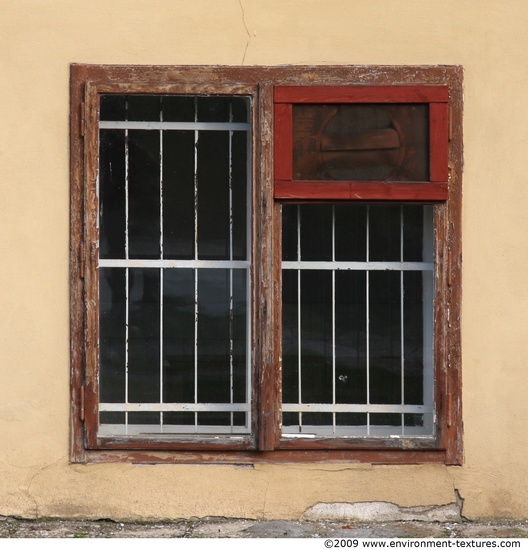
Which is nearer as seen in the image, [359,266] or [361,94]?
[361,94]

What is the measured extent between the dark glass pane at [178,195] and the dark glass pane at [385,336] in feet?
3.40

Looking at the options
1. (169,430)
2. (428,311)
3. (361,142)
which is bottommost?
(169,430)

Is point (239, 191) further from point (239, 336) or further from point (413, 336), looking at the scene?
point (413, 336)

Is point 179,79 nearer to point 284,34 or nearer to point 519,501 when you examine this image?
point 284,34

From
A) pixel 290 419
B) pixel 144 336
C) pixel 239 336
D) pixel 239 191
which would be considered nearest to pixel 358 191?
pixel 239 191

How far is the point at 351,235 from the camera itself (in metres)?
6.38

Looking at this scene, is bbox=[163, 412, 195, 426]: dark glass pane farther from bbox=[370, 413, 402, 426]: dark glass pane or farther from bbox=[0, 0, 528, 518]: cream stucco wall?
bbox=[370, 413, 402, 426]: dark glass pane

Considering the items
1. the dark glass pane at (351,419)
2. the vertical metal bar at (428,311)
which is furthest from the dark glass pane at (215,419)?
the vertical metal bar at (428,311)

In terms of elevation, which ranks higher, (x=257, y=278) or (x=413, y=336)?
(x=257, y=278)

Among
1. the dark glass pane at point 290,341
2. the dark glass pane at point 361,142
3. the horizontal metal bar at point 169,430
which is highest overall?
the dark glass pane at point 361,142

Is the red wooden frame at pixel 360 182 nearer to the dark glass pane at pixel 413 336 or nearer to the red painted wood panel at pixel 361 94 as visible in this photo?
the red painted wood panel at pixel 361 94

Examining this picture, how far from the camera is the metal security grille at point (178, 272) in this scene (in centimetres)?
636

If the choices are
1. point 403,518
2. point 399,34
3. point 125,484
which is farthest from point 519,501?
→ point 399,34

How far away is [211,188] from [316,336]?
3.25 feet
